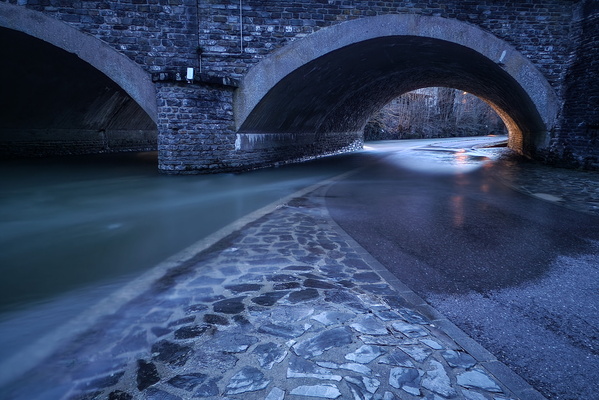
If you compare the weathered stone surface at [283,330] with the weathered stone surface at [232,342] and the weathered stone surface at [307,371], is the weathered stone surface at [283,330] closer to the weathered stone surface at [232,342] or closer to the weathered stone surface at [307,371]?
the weathered stone surface at [232,342]

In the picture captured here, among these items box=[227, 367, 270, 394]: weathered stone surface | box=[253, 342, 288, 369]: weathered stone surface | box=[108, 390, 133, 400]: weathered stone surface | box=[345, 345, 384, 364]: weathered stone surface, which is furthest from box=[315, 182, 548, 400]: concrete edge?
box=[108, 390, 133, 400]: weathered stone surface

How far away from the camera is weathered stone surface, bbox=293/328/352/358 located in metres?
2.14

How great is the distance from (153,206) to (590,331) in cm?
615

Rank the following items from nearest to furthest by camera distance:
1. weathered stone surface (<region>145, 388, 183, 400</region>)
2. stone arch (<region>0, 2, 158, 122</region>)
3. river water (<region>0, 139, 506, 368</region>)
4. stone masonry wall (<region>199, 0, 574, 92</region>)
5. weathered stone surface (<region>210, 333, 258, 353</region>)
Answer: weathered stone surface (<region>145, 388, 183, 400</region>) < weathered stone surface (<region>210, 333, 258, 353</region>) < river water (<region>0, 139, 506, 368</region>) < stone arch (<region>0, 2, 158, 122</region>) < stone masonry wall (<region>199, 0, 574, 92</region>)

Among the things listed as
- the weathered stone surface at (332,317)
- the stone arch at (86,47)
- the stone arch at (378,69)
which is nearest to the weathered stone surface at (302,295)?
the weathered stone surface at (332,317)

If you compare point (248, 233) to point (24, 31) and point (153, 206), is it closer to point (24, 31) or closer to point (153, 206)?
point (153, 206)

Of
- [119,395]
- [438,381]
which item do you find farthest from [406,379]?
[119,395]

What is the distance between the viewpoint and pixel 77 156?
14.9 metres

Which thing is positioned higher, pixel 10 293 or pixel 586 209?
pixel 586 209

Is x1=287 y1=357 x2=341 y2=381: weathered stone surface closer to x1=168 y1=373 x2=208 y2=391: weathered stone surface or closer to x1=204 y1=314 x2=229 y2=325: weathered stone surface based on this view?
x1=168 y1=373 x2=208 y2=391: weathered stone surface

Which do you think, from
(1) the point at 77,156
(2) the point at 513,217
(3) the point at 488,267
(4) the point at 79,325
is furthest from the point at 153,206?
(1) the point at 77,156

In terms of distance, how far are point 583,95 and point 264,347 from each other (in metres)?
→ 11.3

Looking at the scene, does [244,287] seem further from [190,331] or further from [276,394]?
[276,394]

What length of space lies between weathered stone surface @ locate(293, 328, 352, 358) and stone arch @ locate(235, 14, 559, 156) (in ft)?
26.6
